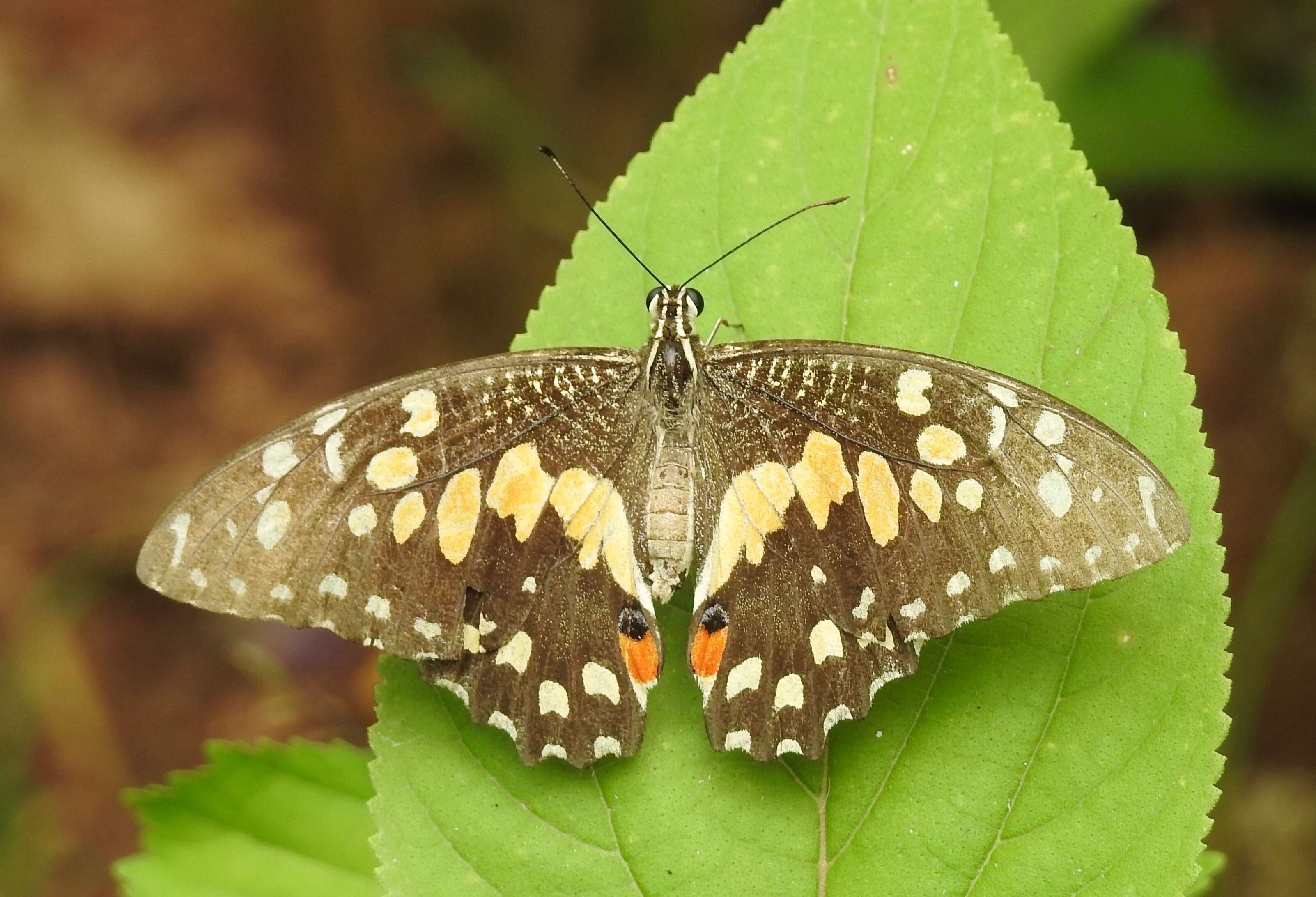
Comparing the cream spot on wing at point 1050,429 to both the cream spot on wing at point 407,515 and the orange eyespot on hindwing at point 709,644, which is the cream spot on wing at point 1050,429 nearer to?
the orange eyespot on hindwing at point 709,644

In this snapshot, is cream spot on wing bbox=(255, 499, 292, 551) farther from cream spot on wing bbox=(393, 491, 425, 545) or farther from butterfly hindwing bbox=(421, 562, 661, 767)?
butterfly hindwing bbox=(421, 562, 661, 767)

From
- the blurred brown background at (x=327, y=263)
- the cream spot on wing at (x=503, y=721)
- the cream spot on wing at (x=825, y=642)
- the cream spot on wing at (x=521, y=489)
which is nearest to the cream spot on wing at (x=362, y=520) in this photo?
the cream spot on wing at (x=521, y=489)

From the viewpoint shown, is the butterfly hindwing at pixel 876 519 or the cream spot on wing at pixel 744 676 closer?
the butterfly hindwing at pixel 876 519

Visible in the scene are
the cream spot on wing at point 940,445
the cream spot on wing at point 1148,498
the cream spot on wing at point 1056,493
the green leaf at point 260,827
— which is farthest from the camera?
the green leaf at point 260,827

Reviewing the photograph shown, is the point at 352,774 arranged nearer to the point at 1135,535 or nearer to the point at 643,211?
the point at 643,211

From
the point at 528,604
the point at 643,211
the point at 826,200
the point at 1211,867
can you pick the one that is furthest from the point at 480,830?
the point at 1211,867

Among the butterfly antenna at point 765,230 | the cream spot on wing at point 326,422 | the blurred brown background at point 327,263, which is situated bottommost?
the cream spot on wing at point 326,422

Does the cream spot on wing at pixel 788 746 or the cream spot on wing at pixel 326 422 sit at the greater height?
the cream spot on wing at pixel 326 422
